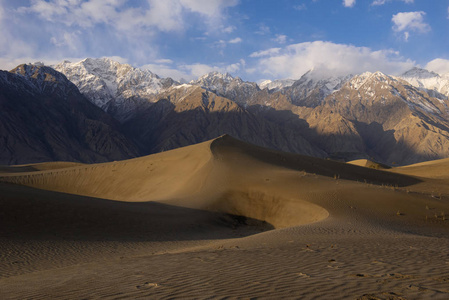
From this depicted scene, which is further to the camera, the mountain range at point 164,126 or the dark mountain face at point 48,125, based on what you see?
the mountain range at point 164,126

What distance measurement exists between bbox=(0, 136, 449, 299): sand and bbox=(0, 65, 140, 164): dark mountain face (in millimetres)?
79132

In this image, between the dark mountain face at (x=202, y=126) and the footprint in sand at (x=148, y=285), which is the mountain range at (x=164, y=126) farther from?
the footprint in sand at (x=148, y=285)

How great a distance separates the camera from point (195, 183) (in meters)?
25.7

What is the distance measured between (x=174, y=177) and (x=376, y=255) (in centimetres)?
2309

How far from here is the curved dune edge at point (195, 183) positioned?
20031mm

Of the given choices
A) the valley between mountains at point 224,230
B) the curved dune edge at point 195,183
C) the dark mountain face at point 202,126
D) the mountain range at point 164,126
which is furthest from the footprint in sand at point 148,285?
the dark mountain face at point 202,126

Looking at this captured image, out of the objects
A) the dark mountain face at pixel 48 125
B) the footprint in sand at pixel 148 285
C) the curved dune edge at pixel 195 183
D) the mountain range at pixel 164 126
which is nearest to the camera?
the footprint in sand at pixel 148 285

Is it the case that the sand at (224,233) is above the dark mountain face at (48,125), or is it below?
below

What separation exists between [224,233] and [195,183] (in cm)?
886

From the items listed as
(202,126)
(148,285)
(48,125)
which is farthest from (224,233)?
(202,126)

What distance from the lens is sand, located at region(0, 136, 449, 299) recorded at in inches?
219

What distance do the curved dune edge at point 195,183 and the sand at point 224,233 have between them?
111 millimetres

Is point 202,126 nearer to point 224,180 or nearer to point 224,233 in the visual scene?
point 224,180

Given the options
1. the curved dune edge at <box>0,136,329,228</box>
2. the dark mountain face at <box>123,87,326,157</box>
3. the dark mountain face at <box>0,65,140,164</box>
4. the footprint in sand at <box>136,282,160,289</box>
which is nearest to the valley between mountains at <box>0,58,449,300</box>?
the footprint in sand at <box>136,282,160,289</box>
